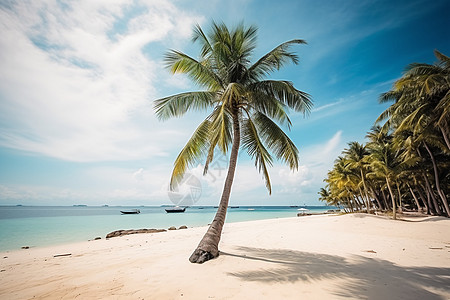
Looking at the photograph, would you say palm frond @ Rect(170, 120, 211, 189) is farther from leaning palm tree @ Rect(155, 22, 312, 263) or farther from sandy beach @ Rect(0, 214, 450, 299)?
sandy beach @ Rect(0, 214, 450, 299)

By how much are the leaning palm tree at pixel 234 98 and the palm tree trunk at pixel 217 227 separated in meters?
0.04

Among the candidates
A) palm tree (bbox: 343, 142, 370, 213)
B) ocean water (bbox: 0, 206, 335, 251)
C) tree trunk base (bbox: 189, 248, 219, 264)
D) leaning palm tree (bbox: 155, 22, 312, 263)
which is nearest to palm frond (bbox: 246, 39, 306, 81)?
leaning palm tree (bbox: 155, 22, 312, 263)

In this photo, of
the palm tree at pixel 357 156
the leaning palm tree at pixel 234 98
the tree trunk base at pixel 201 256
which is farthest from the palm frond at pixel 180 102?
the palm tree at pixel 357 156

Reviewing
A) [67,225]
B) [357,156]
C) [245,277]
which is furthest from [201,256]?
[67,225]

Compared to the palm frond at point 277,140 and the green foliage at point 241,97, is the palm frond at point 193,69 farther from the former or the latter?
the palm frond at point 277,140

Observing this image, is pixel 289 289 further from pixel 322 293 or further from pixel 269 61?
pixel 269 61

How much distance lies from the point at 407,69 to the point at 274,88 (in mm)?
11508

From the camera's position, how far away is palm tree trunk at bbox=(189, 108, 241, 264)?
5669mm

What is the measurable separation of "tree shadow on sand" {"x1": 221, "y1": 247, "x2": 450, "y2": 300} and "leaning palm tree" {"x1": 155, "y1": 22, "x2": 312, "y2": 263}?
270 cm

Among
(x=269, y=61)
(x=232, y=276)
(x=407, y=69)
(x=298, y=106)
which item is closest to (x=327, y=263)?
(x=232, y=276)

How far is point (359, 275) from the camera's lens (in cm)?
472

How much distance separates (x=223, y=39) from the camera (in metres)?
7.56

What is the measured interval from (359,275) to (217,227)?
386 cm

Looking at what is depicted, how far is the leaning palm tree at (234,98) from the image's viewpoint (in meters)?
7.38
